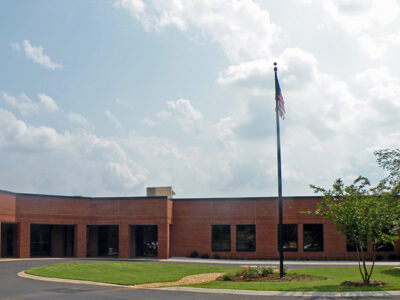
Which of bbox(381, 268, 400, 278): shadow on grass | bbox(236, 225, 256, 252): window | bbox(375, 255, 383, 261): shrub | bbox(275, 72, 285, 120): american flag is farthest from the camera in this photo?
bbox(236, 225, 256, 252): window

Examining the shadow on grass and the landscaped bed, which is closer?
the landscaped bed

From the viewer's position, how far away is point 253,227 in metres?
43.8

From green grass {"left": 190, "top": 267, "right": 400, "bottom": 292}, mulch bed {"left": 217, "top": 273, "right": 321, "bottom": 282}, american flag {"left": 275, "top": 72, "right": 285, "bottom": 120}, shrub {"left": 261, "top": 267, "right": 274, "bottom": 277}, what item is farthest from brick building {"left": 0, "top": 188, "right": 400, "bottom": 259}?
american flag {"left": 275, "top": 72, "right": 285, "bottom": 120}

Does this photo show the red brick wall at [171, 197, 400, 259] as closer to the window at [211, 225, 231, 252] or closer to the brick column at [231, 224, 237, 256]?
the brick column at [231, 224, 237, 256]

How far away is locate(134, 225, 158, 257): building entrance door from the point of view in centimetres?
4478

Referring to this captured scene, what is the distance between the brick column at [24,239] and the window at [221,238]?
15.5m

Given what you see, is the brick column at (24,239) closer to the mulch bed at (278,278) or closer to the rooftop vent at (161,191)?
the rooftop vent at (161,191)

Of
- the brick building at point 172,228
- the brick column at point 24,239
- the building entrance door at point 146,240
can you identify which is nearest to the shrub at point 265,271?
the brick building at point 172,228

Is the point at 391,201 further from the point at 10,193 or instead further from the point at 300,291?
the point at 10,193

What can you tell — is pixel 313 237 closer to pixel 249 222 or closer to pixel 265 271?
pixel 249 222

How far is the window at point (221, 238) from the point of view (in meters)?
44.2

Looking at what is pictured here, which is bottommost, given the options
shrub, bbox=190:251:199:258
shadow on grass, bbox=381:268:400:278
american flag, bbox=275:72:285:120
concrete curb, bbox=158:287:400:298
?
shrub, bbox=190:251:199:258

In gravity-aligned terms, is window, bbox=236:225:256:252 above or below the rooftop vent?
below

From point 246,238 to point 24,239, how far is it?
18547mm
